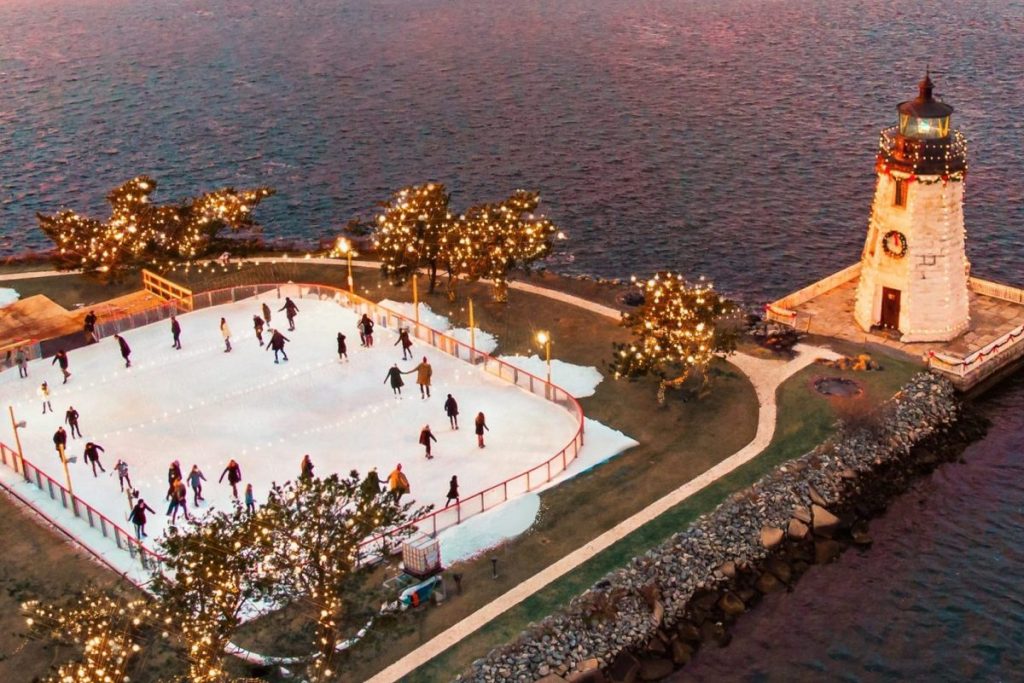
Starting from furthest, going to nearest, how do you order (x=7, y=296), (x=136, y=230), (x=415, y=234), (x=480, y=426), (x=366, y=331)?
1. (x=136, y=230)
2. (x=7, y=296)
3. (x=415, y=234)
4. (x=366, y=331)
5. (x=480, y=426)

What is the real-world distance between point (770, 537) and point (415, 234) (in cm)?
2912

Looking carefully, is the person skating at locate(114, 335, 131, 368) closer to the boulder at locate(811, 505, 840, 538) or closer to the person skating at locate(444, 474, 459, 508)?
the person skating at locate(444, 474, 459, 508)

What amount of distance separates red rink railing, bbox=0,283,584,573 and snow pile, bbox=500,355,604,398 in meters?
→ 1.25

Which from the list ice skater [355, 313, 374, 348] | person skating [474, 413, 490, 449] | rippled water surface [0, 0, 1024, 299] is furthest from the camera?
rippled water surface [0, 0, 1024, 299]

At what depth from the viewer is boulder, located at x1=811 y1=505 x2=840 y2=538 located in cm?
5100

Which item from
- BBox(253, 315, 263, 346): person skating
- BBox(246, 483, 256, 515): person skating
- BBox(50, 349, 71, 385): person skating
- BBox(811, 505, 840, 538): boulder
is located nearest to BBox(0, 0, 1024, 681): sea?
BBox(811, 505, 840, 538): boulder

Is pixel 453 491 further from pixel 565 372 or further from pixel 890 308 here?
pixel 890 308

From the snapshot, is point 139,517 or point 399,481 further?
point 399,481

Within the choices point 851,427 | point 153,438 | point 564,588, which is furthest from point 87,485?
point 851,427

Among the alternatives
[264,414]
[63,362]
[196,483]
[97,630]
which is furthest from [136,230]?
[97,630]

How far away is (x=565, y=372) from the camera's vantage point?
2389 inches

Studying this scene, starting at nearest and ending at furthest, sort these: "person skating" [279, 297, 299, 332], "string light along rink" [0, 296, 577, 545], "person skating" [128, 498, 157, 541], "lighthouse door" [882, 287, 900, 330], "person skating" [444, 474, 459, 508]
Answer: "person skating" [128, 498, 157, 541] < "person skating" [444, 474, 459, 508] < "string light along rink" [0, 296, 577, 545] < "person skating" [279, 297, 299, 332] < "lighthouse door" [882, 287, 900, 330]

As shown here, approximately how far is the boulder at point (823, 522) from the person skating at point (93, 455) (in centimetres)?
3113

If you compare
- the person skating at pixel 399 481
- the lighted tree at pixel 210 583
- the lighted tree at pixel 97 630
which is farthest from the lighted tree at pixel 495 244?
the lighted tree at pixel 210 583
